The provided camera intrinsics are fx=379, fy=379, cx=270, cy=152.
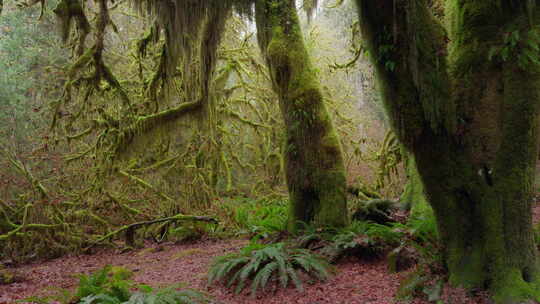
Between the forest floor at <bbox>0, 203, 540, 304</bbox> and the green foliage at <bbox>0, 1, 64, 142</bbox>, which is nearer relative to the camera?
the forest floor at <bbox>0, 203, 540, 304</bbox>

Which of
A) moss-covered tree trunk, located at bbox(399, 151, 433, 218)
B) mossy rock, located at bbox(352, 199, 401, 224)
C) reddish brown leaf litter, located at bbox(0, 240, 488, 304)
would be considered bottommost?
reddish brown leaf litter, located at bbox(0, 240, 488, 304)

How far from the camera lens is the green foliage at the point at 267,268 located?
167 inches

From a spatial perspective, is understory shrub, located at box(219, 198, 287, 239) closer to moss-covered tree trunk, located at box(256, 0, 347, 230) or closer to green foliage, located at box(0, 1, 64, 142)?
moss-covered tree trunk, located at box(256, 0, 347, 230)

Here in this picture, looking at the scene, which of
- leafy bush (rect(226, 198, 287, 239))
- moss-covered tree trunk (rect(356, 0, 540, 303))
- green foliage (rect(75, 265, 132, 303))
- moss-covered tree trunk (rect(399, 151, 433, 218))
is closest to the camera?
moss-covered tree trunk (rect(356, 0, 540, 303))

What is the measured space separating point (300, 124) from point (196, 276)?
8.67ft

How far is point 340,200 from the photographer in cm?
562

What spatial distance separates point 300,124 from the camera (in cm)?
579

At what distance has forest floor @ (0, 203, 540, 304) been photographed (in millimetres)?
3914

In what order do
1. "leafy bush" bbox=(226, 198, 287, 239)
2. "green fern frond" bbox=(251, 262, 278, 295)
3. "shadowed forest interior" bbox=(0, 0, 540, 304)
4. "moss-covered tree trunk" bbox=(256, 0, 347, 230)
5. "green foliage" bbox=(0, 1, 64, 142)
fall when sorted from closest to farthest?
"shadowed forest interior" bbox=(0, 0, 540, 304) → "green fern frond" bbox=(251, 262, 278, 295) → "moss-covered tree trunk" bbox=(256, 0, 347, 230) → "leafy bush" bbox=(226, 198, 287, 239) → "green foliage" bbox=(0, 1, 64, 142)

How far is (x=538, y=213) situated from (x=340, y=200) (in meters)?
4.36

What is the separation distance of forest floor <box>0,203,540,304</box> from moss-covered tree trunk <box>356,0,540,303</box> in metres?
0.49

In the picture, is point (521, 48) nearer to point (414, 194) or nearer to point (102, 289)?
point (414, 194)

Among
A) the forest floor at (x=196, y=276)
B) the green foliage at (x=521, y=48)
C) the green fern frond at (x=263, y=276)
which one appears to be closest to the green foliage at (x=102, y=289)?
the forest floor at (x=196, y=276)

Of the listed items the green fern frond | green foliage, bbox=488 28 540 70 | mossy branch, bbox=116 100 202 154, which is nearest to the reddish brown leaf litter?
the green fern frond
